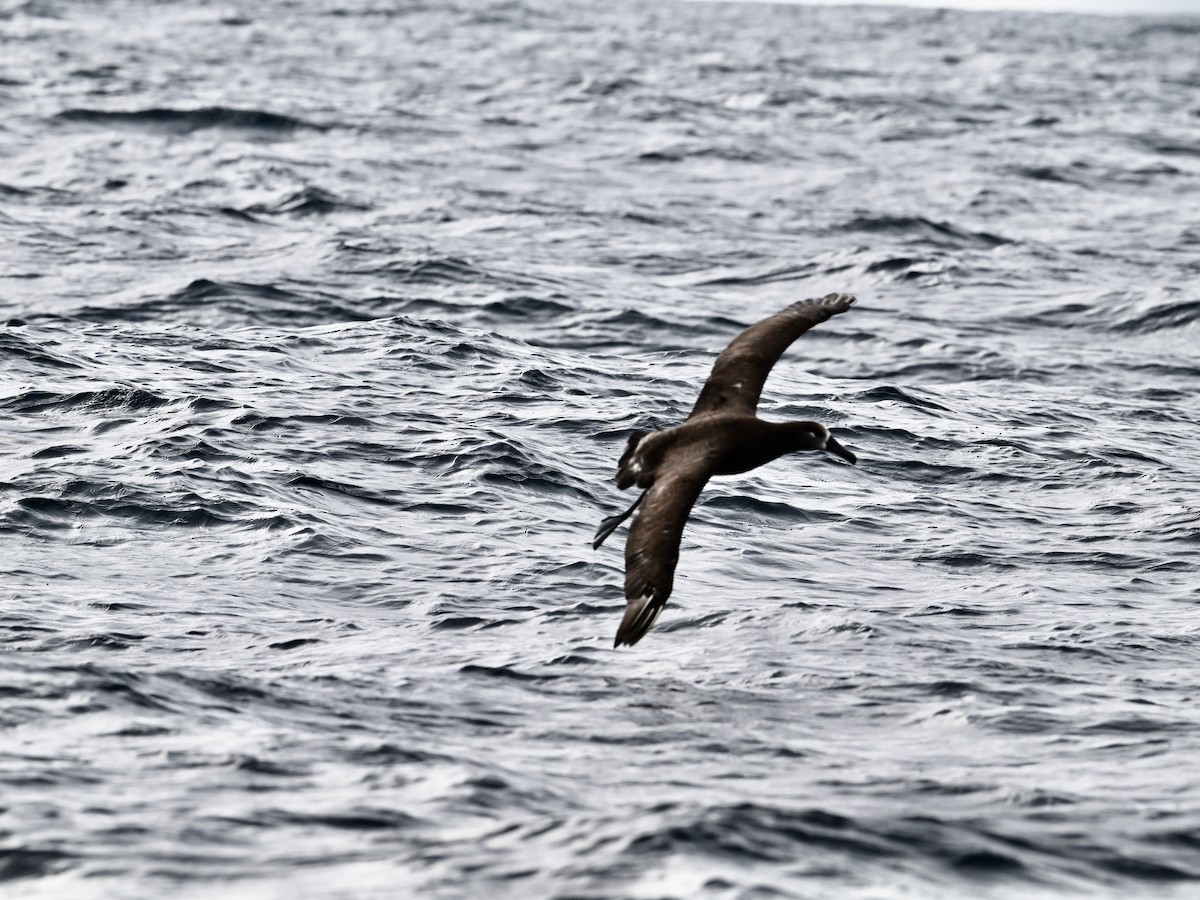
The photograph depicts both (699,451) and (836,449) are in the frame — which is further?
(836,449)

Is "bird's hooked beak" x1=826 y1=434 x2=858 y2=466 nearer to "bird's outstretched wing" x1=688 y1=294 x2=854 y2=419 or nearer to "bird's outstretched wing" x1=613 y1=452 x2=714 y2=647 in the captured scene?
"bird's outstretched wing" x1=688 y1=294 x2=854 y2=419

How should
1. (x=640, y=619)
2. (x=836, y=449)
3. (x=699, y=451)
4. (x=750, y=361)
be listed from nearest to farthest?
(x=640, y=619) → (x=699, y=451) → (x=836, y=449) → (x=750, y=361)

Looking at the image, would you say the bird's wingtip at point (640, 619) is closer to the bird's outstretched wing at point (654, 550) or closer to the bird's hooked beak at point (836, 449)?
the bird's outstretched wing at point (654, 550)

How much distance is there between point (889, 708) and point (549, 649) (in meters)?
2.11

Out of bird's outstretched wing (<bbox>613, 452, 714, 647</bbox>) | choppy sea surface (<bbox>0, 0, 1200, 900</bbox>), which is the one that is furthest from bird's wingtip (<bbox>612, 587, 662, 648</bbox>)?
choppy sea surface (<bbox>0, 0, 1200, 900</bbox>)

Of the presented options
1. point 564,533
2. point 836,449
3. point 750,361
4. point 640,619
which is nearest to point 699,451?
point 836,449

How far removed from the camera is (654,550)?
10.6 meters

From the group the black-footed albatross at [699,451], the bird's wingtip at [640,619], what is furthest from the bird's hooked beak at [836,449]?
the bird's wingtip at [640,619]

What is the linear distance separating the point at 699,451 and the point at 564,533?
3041mm

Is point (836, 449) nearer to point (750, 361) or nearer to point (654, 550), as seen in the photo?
point (750, 361)

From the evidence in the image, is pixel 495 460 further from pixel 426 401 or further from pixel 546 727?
pixel 546 727

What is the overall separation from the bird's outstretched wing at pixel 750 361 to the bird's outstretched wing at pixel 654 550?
147 centimetres

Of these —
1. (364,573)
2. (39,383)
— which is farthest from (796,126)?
(364,573)

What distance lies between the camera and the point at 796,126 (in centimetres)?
4247
